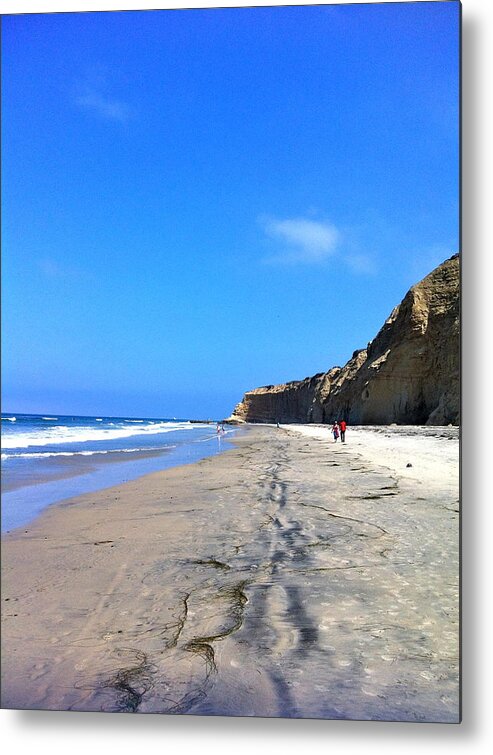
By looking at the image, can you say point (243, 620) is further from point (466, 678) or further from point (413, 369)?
point (413, 369)

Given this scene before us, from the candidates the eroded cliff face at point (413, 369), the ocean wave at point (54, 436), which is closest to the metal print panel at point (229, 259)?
the ocean wave at point (54, 436)

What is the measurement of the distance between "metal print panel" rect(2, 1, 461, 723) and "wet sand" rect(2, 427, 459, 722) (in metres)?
0.01

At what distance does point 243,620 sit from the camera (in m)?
2.98

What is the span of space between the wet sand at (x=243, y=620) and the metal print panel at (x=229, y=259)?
0.01 meters

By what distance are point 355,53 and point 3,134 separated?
7.41ft

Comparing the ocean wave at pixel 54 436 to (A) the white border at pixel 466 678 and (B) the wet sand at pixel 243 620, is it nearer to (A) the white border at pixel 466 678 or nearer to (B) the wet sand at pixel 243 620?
(B) the wet sand at pixel 243 620

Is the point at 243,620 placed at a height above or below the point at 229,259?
below

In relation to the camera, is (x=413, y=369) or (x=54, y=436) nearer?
(x=54, y=436)

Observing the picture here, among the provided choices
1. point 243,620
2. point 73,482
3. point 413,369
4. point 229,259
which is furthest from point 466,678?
point 413,369

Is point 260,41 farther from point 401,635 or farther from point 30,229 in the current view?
point 401,635

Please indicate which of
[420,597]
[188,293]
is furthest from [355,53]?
[420,597]

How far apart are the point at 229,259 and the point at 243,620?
2.34 meters

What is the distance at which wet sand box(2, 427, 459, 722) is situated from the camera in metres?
2.64

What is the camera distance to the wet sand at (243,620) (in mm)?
2637
